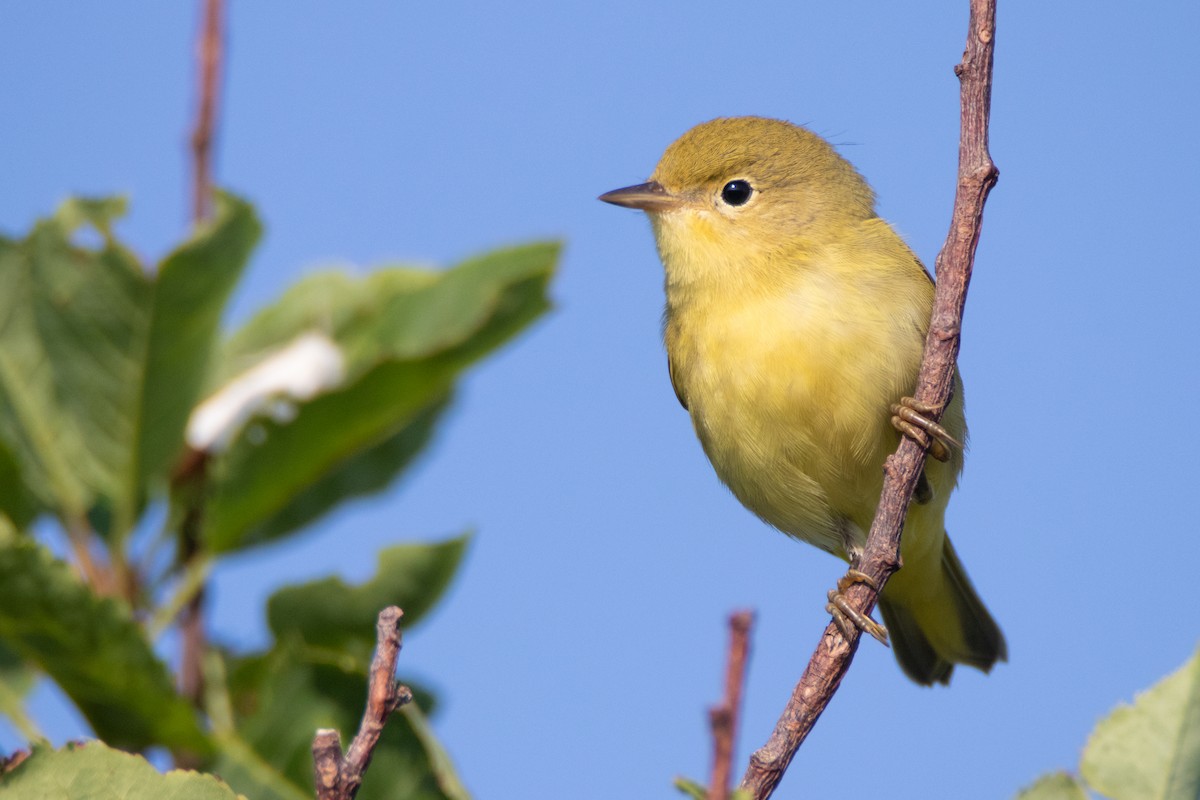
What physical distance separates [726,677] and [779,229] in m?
3.09

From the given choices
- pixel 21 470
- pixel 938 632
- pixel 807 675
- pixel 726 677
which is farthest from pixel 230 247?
pixel 938 632

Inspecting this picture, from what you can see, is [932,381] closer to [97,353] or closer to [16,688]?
[97,353]

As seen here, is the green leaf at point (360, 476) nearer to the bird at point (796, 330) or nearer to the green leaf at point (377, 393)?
the green leaf at point (377, 393)

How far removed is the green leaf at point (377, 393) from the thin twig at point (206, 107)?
0.44 metres

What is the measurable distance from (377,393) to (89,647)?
0.68 m

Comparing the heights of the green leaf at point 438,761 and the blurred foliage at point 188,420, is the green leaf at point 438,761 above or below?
below

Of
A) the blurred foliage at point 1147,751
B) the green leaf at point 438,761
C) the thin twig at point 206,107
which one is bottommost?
the green leaf at point 438,761

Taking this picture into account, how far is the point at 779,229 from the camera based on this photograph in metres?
4.08

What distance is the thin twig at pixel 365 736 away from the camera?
1.29 m

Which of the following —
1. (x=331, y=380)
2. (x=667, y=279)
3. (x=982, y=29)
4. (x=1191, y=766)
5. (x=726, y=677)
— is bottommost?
(x=726, y=677)

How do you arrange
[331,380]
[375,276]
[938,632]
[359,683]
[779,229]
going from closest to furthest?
[359,683] → [331,380] → [375,276] → [779,229] → [938,632]

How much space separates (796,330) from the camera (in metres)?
3.63

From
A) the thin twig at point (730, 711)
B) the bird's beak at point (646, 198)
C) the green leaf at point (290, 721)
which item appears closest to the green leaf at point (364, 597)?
the green leaf at point (290, 721)

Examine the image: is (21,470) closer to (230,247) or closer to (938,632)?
(230,247)
